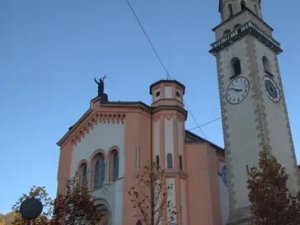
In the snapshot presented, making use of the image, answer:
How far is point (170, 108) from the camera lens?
116 ft

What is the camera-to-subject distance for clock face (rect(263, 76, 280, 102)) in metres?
34.5

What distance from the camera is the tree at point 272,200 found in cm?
2178

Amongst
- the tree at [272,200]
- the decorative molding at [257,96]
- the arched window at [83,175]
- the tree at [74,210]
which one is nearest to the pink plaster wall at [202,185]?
the decorative molding at [257,96]

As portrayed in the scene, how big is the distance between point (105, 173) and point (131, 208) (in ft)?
14.1

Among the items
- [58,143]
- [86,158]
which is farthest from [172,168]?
[58,143]

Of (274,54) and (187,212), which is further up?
(274,54)

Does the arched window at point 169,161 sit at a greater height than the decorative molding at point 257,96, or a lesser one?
lesser

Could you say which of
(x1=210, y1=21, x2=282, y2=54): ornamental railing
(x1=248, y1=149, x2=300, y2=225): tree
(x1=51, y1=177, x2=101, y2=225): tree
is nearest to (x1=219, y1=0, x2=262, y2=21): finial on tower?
(x1=210, y1=21, x2=282, y2=54): ornamental railing

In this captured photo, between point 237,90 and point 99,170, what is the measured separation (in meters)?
12.5

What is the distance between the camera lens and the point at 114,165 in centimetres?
3491

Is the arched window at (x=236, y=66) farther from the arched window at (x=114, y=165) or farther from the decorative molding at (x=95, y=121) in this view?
the arched window at (x=114, y=165)

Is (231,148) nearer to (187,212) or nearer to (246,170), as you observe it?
(246,170)

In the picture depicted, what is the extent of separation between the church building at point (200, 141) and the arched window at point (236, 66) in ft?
0.27

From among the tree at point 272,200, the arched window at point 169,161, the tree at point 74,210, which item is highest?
the arched window at point 169,161
